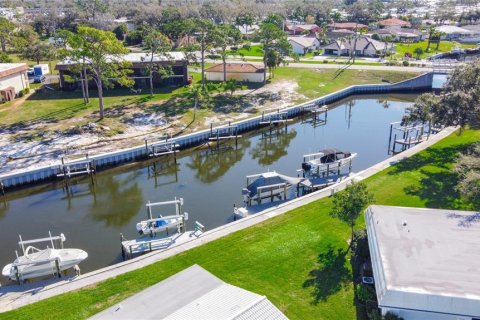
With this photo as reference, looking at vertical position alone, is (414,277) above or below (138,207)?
above

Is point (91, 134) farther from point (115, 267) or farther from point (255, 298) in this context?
point (255, 298)

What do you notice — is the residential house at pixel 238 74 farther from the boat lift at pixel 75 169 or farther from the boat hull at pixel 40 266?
the boat hull at pixel 40 266

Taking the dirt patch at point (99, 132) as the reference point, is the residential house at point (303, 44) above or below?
above

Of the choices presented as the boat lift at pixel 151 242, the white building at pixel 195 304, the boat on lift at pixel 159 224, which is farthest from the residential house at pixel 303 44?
the white building at pixel 195 304

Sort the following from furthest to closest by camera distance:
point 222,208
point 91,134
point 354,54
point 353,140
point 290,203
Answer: point 354,54 → point 353,140 → point 91,134 → point 222,208 → point 290,203

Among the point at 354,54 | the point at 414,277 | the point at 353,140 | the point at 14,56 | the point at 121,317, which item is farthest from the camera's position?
the point at 354,54

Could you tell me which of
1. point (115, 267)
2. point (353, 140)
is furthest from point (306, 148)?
point (115, 267)
